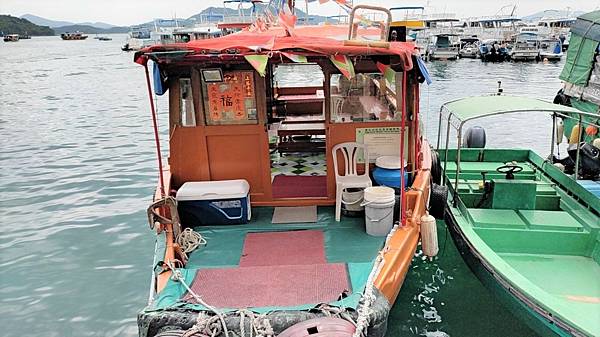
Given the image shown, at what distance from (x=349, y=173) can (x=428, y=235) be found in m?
1.45

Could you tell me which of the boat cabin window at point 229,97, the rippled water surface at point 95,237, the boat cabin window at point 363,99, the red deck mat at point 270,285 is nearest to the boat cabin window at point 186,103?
the boat cabin window at point 229,97

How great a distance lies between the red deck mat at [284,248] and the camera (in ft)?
17.9

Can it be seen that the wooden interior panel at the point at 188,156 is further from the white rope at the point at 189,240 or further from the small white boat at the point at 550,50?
the small white boat at the point at 550,50

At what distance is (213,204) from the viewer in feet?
20.7

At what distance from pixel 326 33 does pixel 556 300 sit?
4.96m

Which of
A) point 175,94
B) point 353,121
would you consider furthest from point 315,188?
point 175,94

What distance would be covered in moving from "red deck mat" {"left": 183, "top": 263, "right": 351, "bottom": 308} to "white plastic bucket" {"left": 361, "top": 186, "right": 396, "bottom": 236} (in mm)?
1064

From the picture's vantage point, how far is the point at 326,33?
24.8 feet

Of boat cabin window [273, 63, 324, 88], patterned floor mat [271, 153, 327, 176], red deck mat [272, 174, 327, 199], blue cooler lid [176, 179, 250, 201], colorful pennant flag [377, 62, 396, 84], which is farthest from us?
boat cabin window [273, 63, 324, 88]

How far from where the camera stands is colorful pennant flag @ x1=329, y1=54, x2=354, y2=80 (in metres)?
5.27

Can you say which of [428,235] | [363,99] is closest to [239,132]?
[363,99]

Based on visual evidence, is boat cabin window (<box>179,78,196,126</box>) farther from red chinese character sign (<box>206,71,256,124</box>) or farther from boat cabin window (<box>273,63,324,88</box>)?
boat cabin window (<box>273,63,324,88</box>)

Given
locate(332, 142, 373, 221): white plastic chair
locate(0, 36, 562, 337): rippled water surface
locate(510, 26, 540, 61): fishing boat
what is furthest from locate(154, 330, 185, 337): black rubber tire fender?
locate(510, 26, 540, 61): fishing boat

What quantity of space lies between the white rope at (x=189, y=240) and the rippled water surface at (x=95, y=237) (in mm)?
1793
